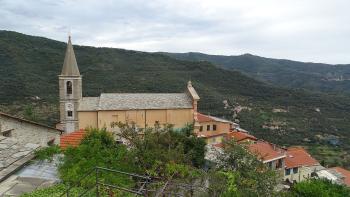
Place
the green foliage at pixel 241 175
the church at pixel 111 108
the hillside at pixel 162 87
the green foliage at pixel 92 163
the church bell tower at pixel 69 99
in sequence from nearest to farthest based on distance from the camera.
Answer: the green foliage at pixel 92 163, the green foliage at pixel 241 175, the church at pixel 111 108, the church bell tower at pixel 69 99, the hillside at pixel 162 87

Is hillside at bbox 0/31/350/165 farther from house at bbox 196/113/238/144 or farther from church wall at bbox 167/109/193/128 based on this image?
house at bbox 196/113/238/144

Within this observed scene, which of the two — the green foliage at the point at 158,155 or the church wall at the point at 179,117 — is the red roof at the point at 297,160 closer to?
the church wall at the point at 179,117

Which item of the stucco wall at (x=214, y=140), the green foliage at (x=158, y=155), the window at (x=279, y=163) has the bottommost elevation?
the window at (x=279, y=163)

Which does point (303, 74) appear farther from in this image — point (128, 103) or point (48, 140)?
point (48, 140)

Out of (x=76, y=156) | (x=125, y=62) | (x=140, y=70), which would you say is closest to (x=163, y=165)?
(x=76, y=156)

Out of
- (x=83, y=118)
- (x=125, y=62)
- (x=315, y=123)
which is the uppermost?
(x=125, y=62)

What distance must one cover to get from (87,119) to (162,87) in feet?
130

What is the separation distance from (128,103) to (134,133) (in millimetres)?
18831

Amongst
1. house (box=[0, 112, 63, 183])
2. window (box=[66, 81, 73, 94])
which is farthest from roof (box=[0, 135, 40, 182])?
window (box=[66, 81, 73, 94])

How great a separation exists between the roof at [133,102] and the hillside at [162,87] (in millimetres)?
13932

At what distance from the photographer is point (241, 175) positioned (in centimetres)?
1614

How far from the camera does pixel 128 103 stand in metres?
36.0

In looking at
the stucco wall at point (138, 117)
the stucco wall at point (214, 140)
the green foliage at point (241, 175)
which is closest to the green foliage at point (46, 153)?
the green foliage at point (241, 175)

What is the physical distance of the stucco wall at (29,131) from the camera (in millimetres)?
15983
